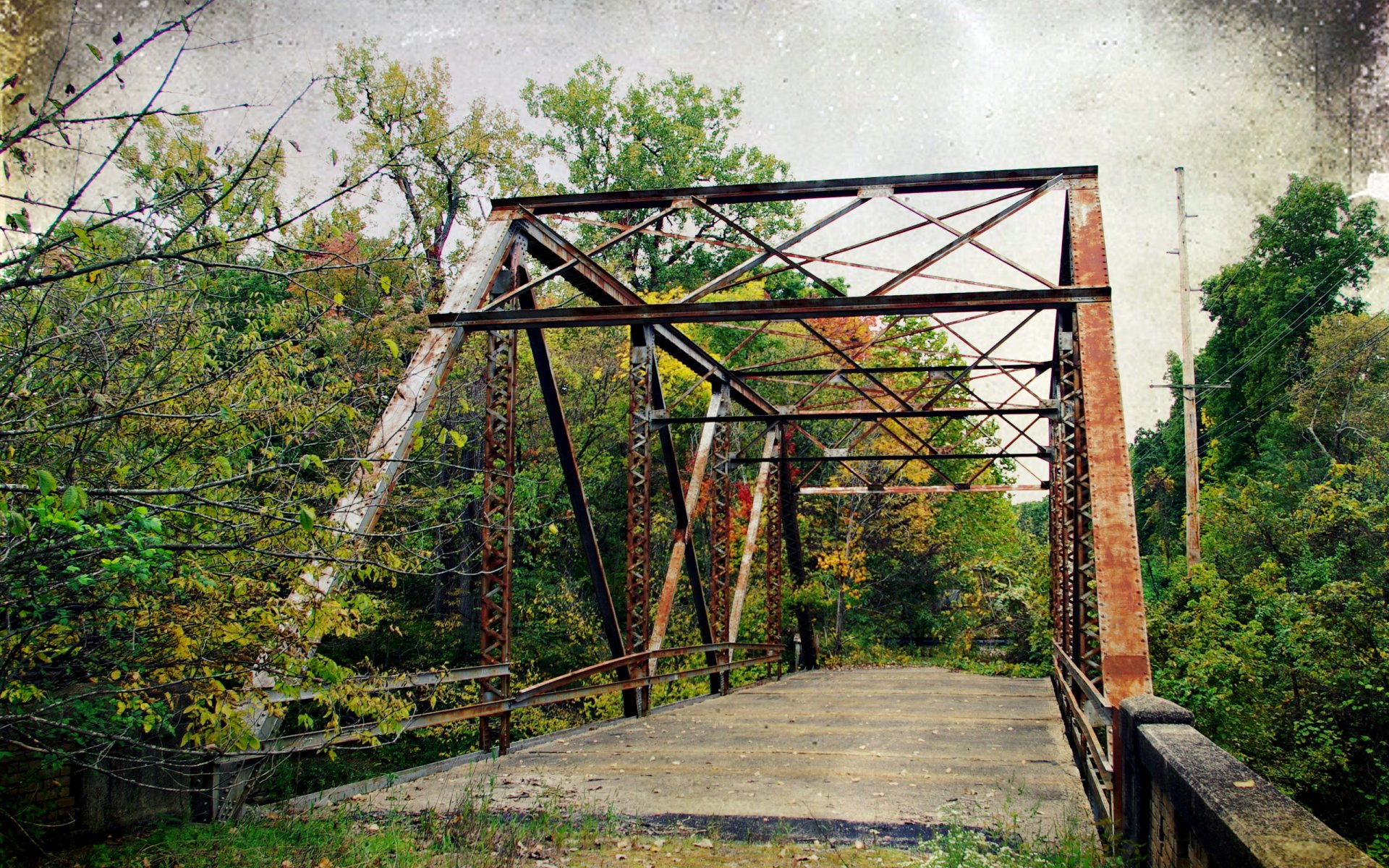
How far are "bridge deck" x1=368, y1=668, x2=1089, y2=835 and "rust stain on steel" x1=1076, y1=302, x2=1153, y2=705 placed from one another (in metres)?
1.02

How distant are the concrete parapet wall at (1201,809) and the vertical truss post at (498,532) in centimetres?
479

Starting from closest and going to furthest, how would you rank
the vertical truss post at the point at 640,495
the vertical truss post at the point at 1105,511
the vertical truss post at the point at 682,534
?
the vertical truss post at the point at 1105,511, the vertical truss post at the point at 640,495, the vertical truss post at the point at 682,534

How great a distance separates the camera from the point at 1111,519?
624cm

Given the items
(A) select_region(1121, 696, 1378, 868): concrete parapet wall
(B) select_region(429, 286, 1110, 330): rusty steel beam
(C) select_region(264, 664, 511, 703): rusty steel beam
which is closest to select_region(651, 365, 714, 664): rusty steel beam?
(B) select_region(429, 286, 1110, 330): rusty steel beam

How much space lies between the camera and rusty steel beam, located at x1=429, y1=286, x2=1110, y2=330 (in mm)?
7312

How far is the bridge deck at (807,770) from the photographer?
246 inches

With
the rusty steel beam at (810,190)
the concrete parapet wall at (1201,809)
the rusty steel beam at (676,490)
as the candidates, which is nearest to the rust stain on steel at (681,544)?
the rusty steel beam at (676,490)

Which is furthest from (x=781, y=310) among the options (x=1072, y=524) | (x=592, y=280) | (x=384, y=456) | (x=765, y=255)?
(x=1072, y=524)

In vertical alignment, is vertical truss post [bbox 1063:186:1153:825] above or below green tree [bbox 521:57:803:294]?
below

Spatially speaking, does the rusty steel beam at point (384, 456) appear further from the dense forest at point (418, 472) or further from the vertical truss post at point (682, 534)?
the vertical truss post at point (682, 534)

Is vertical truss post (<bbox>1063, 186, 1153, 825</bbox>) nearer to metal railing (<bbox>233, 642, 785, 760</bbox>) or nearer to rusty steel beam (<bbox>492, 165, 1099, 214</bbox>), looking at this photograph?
rusty steel beam (<bbox>492, 165, 1099, 214</bbox>)

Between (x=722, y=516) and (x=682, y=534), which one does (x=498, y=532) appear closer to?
(x=682, y=534)

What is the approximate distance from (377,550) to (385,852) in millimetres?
1742

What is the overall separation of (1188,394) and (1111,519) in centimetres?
2073
